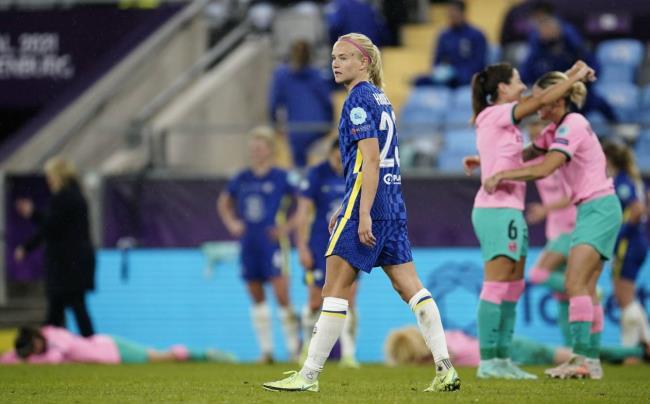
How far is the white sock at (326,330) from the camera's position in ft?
25.6

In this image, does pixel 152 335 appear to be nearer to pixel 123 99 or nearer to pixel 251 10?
pixel 123 99

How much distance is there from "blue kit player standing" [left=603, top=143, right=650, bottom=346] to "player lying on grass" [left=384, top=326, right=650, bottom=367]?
0.52 meters

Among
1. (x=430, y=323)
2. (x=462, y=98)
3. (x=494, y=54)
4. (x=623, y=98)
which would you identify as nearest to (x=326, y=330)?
(x=430, y=323)

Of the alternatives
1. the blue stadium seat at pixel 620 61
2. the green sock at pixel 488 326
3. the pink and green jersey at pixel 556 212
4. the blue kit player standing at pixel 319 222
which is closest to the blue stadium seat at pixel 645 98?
the blue stadium seat at pixel 620 61

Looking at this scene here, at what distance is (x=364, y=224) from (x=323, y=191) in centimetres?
546

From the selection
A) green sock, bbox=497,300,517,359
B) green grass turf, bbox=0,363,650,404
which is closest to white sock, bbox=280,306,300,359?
green grass turf, bbox=0,363,650,404

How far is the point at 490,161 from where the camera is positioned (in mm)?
9680

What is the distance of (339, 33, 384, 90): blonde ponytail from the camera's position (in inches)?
315

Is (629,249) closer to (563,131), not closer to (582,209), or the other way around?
(582,209)

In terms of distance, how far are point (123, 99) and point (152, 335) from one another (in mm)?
4282

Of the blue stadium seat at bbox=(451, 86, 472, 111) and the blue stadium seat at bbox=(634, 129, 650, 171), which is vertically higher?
the blue stadium seat at bbox=(451, 86, 472, 111)

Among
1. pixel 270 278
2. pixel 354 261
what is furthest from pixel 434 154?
pixel 354 261

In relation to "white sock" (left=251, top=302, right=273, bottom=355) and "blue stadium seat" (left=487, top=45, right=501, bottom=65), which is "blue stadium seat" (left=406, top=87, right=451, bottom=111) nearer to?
"blue stadium seat" (left=487, top=45, right=501, bottom=65)

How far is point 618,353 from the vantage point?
12828 mm
